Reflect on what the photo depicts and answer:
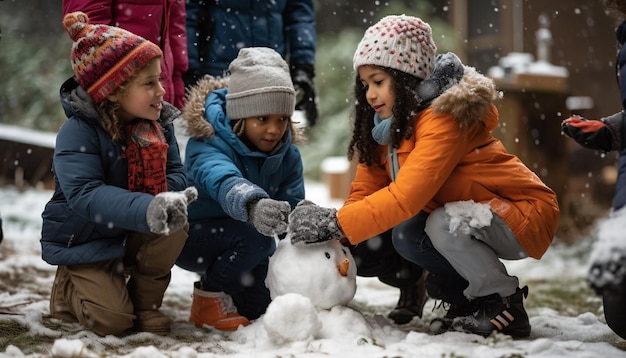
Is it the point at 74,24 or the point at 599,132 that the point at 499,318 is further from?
the point at 74,24

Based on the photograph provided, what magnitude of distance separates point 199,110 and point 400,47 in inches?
35.9

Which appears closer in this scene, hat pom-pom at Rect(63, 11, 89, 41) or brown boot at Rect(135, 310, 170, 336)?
hat pom-pom at Rect(63, 11, 89, 41)

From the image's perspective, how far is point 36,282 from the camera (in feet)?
12.0

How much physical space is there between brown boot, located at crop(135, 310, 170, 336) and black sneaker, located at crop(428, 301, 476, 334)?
1026 millimetres

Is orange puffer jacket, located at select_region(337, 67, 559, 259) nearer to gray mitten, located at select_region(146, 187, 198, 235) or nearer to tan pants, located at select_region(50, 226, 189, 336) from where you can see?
gray mitten, located at select_region(146, 187, 198, 235)

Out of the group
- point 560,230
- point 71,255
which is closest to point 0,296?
point 71,255

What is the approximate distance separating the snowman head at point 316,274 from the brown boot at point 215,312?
0.33 m

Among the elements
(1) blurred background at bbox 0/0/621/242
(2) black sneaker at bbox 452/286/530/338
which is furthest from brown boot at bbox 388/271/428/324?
(1) blurred background at bbox 0/0/621/242

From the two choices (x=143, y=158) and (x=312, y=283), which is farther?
(x=143, y=158)

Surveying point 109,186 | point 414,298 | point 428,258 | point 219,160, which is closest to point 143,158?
point 109,186

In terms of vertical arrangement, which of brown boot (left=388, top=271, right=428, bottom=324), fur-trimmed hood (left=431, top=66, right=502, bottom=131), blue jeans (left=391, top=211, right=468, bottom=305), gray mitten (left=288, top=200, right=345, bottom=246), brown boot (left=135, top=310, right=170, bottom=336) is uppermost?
fur-trimmed hood (left=431, top=66, right=502, bottom=131)

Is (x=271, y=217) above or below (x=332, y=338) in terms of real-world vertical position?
above

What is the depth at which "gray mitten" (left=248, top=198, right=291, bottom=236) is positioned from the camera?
2.49m

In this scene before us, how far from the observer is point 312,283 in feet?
8.04
